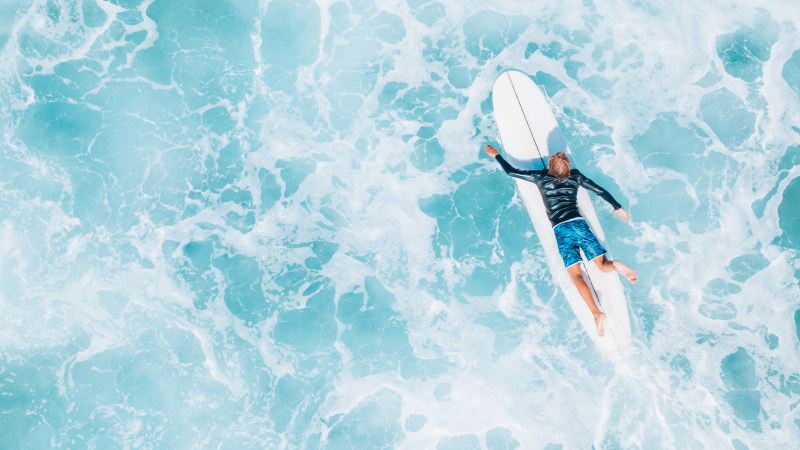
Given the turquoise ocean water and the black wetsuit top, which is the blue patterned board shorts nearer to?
the black wetsuit top

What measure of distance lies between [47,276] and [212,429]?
501cm

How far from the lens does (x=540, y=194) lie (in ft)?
30.9

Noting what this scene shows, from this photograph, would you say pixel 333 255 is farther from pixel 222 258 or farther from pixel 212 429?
pixel 212 429

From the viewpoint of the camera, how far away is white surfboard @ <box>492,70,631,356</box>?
29.9ft

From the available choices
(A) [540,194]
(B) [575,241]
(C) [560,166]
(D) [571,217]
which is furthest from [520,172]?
(B) [575,241]

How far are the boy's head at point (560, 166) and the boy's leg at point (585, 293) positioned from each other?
171 centimetres

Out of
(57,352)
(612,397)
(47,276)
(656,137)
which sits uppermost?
(47,276)

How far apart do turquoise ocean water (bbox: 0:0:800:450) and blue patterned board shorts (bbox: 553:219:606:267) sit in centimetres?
152

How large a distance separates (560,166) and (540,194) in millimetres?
1100

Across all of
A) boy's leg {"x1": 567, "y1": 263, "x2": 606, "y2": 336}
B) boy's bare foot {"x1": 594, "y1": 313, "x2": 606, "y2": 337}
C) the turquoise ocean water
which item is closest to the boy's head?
boy's leg {"x1": 567, "y1": 263, "x2": 606, "y2": 336}

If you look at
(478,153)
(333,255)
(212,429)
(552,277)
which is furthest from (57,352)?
(552,277)

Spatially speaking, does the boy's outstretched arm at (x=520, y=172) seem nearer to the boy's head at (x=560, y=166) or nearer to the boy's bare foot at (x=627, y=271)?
the boy's head at (x=560, y=166)

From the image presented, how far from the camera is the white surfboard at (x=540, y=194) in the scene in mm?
9102

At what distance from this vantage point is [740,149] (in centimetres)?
1024
